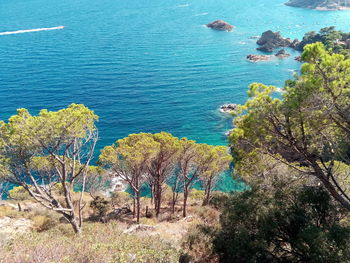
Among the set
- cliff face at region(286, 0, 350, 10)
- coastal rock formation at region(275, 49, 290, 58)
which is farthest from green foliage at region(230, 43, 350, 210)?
cliff face at region(286, 0, 350, 10)

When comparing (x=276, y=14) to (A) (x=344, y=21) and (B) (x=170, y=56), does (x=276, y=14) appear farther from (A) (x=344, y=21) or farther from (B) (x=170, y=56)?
(B) (x=170, y=56)

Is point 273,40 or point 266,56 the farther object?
point 273,40

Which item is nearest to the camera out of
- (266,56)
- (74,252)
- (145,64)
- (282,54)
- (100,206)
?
(74,252)

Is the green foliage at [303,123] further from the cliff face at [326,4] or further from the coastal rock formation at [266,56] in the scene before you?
the cliff face at [326,4]

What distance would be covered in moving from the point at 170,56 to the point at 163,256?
80.3 meters

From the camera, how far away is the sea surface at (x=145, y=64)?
5369 cm

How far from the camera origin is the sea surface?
53688 millimetres

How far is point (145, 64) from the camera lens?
79062 millimetres

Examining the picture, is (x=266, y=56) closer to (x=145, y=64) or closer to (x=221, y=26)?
(x=145, y=64)

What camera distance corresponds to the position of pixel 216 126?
49.0 meters

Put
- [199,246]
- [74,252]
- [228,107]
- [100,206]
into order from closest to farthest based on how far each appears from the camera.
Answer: [74,252], [199,246], [100,206], [228,107]

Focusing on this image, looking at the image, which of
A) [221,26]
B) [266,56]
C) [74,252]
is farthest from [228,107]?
[221,26]

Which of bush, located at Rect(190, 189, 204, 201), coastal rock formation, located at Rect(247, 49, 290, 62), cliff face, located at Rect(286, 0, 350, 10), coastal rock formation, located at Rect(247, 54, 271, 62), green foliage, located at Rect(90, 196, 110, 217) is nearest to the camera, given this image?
green foliage, located at Rect(90, 196, 110, 217)

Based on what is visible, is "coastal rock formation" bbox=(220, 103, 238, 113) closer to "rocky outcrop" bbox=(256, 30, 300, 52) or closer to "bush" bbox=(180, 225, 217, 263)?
"bush" bbox=(180, 225, 217, 263)
